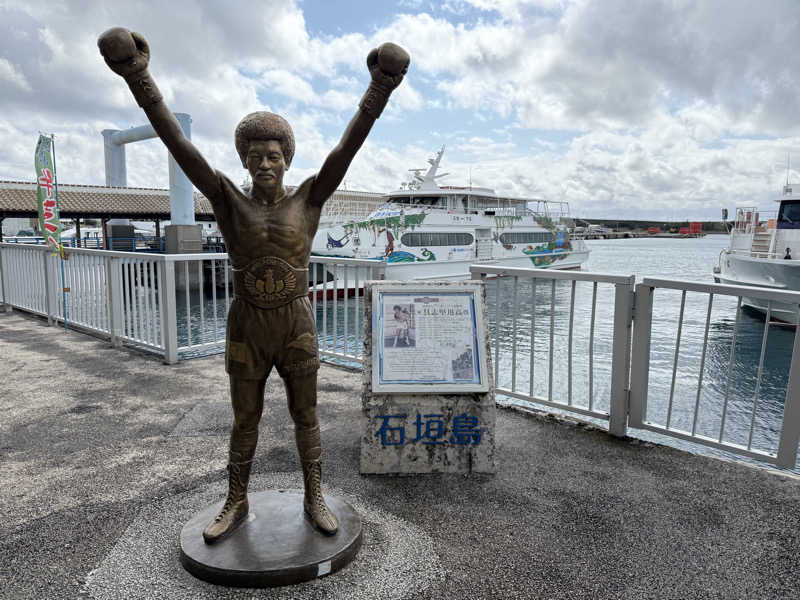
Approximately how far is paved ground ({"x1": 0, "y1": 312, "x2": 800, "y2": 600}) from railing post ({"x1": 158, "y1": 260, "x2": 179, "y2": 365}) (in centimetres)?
118

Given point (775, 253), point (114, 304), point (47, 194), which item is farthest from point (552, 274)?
point (775, 253)

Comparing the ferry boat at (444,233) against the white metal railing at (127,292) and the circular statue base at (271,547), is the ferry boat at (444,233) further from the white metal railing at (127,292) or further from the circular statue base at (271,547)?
the circular statue base at (271,547)

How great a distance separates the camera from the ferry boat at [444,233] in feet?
66.9

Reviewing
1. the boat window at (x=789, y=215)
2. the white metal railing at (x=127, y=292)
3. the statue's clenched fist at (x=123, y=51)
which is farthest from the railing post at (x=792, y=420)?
the boat window at (x=789, y=215)

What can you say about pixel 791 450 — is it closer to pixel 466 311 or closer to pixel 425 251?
pixel 466 311

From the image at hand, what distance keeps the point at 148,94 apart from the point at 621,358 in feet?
10.5

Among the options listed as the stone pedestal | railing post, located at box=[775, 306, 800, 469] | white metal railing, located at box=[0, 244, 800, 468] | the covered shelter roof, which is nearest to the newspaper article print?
the stone pedestal

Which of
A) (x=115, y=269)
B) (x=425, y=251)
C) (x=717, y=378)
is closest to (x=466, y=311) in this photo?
(x=115, y=269)

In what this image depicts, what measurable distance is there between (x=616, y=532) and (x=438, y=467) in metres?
1.02

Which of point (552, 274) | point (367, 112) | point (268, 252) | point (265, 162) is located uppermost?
point (367, 112)

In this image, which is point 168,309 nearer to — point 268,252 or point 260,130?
point 268,252

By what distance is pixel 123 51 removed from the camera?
183cm

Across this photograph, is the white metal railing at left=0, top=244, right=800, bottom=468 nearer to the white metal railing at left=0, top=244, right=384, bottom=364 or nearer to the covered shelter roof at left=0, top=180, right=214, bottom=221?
the white metal railing at left=0, top=244, right=384, bottom=364

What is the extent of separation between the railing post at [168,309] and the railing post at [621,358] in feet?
13.4
